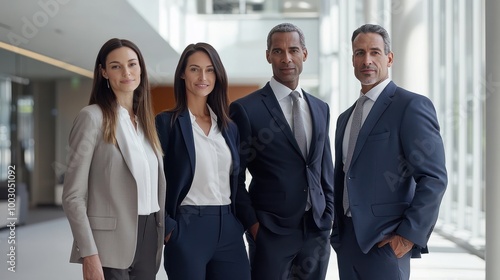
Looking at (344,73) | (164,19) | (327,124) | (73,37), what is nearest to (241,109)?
(327,124)

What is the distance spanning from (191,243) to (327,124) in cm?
104

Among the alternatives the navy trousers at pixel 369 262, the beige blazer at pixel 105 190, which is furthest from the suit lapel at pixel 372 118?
the beige blazer at pixel 105 190

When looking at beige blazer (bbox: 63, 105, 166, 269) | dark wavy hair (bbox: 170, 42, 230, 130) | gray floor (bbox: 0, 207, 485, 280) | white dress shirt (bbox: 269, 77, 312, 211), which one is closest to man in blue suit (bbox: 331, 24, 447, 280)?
white dress shirt (bbox: 269, 77, 312, 211)

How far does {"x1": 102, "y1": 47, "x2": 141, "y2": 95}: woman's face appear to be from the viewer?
2666 mm

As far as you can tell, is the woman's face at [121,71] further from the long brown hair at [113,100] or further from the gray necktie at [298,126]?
the gray necktie at [298,126]

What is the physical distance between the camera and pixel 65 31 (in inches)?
416

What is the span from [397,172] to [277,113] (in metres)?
0.75

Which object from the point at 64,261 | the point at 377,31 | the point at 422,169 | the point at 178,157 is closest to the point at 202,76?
the point at 178,157

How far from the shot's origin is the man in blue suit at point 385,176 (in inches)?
106

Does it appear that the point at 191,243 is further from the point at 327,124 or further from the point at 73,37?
the point at 73,37

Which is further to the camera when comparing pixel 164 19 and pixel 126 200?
pixel 164 19

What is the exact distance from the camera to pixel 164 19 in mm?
12820

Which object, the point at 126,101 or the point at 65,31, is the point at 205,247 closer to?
the point at 126,101

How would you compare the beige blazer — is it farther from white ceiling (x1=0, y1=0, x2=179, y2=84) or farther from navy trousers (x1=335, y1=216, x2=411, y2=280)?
white ceiling (x1=0, y1=0, x2=179, y2=84)
